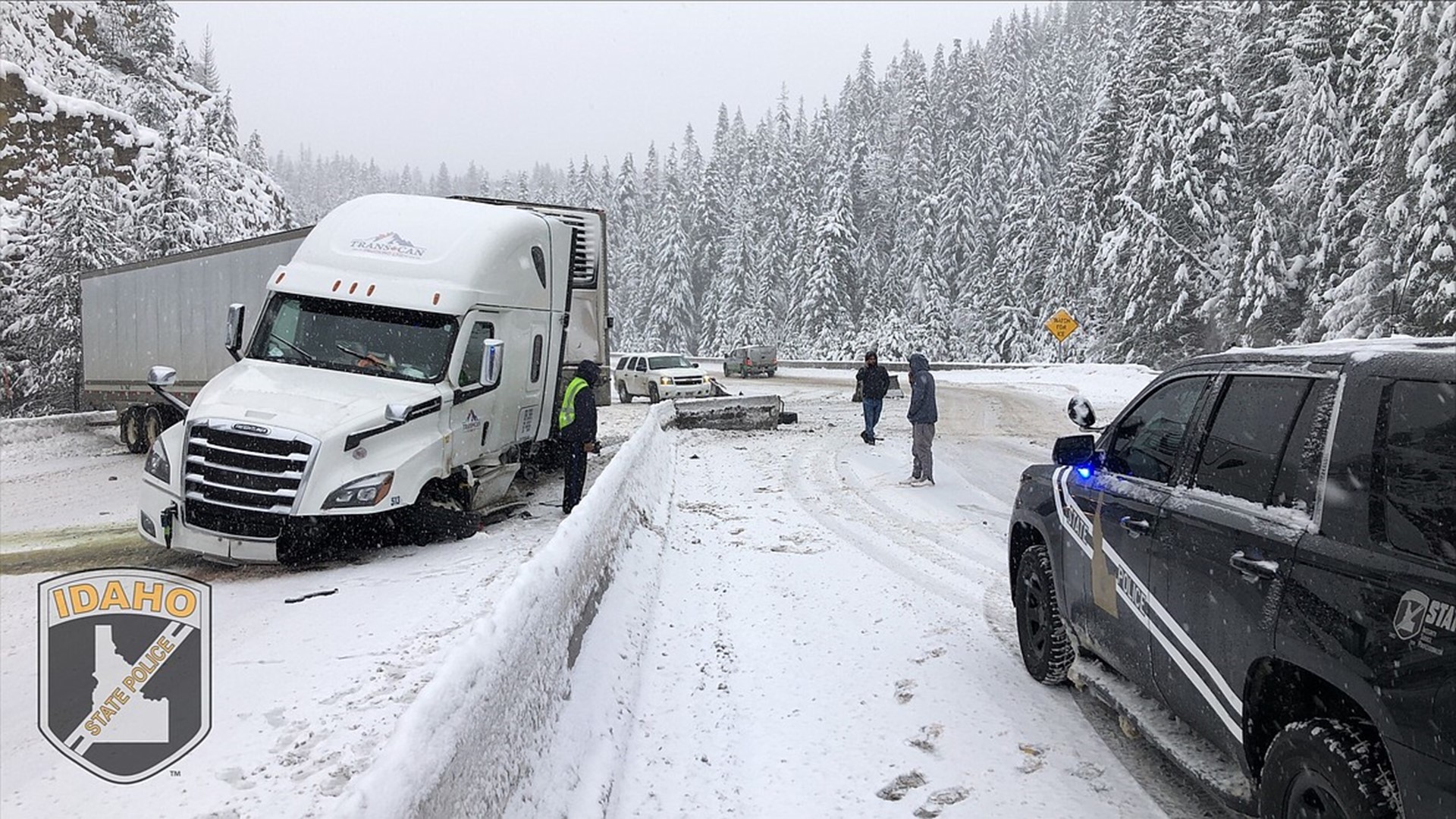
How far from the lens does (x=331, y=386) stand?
8.79 metres

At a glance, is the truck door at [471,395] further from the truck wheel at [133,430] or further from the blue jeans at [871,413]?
the truck wheel at [133,430]

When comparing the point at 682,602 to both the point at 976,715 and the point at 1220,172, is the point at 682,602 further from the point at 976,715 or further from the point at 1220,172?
the point at 1220,172

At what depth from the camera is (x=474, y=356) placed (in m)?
9.86

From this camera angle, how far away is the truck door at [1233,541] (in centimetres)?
297

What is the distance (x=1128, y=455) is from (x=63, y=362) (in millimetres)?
33094

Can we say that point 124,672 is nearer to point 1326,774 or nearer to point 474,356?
point 474,356

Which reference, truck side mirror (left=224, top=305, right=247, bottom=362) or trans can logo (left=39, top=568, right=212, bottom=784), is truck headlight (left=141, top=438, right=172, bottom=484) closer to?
trans can logo (left=39, top=568, right=212, bottom=784)

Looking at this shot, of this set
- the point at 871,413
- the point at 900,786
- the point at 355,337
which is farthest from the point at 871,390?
the point at 900,786

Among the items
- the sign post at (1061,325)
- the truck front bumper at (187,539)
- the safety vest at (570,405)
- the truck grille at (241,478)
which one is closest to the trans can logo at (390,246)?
the safety vest at (570,405)

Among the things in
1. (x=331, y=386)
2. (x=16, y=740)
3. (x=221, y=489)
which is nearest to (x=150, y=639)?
(x=16, y=740)

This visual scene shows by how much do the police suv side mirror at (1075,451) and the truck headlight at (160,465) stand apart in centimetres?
774

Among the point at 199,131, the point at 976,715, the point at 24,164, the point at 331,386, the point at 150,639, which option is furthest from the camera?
the point at 199,131

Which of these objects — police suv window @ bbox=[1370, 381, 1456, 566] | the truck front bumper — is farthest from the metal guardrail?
police suv window @ bbox=[1370, 381, 1456, 566]

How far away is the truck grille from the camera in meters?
7.76
